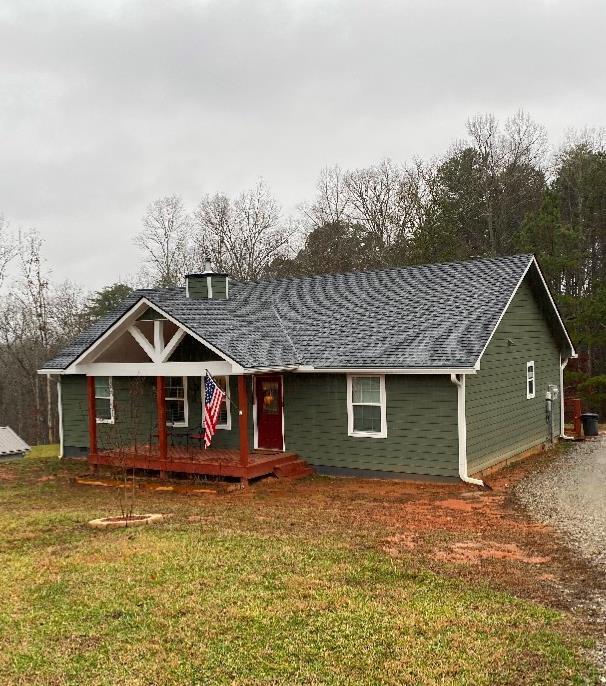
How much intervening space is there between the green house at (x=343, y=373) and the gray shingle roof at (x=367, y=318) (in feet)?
0.15

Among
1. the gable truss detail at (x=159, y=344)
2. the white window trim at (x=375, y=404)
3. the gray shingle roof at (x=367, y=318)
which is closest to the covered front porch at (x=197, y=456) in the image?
the gable truss detail at (x=159, y=344)

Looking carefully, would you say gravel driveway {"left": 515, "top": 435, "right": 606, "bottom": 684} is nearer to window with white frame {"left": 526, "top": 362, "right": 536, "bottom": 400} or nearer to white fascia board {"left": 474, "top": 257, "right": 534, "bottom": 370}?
window with white frame {"left": 526, "top": 362, "right": 536, "bottom": 400}

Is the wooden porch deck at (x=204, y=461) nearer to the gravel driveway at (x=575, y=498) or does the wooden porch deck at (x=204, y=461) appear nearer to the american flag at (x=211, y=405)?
the american flag at (x=211, y=405)

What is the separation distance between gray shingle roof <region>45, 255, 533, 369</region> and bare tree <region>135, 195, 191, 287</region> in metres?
19.9

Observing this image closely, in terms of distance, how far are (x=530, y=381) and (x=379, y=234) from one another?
19.4 m

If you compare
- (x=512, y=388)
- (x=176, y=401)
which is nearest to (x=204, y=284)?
(x=176, y=401)

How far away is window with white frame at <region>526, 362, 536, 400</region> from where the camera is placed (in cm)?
1712

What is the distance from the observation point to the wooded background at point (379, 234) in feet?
93.5

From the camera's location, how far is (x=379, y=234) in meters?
35.4

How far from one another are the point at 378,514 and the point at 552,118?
32.0m

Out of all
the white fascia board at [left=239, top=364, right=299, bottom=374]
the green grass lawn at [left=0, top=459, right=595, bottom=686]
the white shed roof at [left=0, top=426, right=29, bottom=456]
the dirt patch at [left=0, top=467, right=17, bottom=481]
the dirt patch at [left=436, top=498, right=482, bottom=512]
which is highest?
the white fascia board at [left=239, top=364, right=299, bottom=374]

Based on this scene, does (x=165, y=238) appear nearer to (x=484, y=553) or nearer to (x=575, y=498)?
(x=575, y=498)

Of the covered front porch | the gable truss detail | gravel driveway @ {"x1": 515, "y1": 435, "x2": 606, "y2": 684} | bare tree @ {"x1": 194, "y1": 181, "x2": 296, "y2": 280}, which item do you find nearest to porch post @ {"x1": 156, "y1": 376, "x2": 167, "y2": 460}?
the covered front porch

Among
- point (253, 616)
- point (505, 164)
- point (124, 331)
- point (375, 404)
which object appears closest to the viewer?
point (253, 616)
